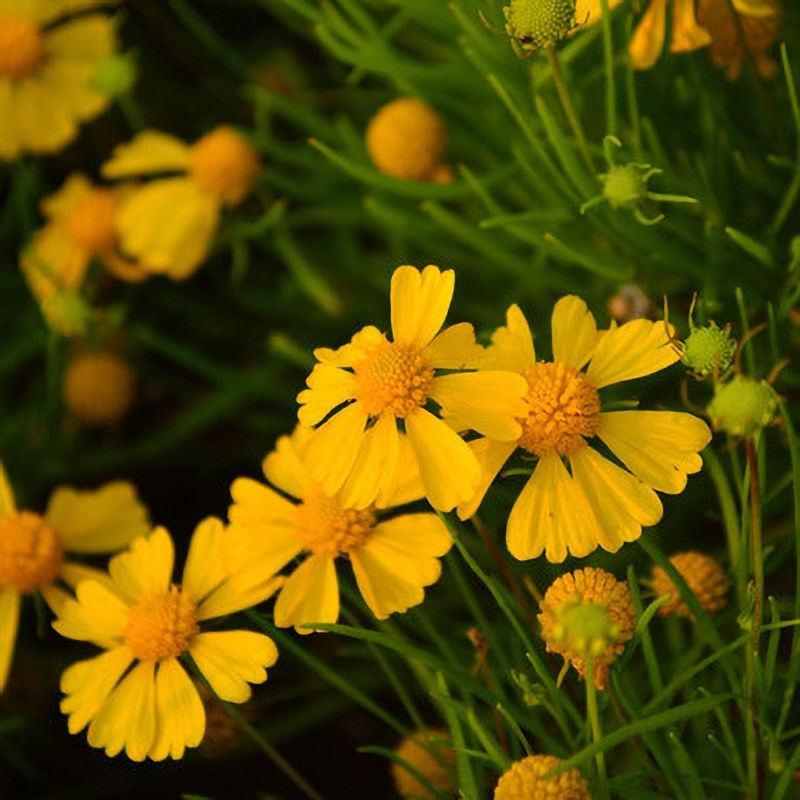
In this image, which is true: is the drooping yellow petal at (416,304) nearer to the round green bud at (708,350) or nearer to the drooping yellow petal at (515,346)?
the drooping yellow petal at (515,346)

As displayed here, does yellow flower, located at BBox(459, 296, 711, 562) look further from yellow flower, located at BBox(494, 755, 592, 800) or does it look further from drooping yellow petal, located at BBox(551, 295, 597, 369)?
yellow flower, located at BBox(494, 755, 592, 800)

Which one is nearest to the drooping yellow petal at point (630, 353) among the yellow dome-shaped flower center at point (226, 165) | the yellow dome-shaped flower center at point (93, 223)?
the yellow dome-shaped flower center at point (226, 165)

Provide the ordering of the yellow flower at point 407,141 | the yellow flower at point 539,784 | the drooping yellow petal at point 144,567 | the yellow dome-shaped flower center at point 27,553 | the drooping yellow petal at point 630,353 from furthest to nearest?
the yellow flower at point 407,141, the yellow dome-shaped flower center at point 27,553, the drooping yellow petal at point 144,567, the drooping yellow petal at point 630,353, the yellow flower at point 539,784

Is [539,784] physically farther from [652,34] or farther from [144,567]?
[652,34]

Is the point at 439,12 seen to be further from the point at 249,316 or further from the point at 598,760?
the point at 598,760

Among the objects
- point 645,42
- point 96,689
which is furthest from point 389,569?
point 645,42

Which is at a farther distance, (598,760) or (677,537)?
(677,537)

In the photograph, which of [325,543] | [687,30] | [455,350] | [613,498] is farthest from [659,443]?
[687,30]
